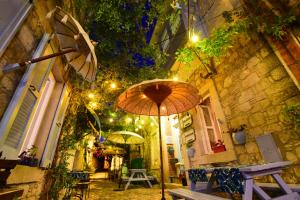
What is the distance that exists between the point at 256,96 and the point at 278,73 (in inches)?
24.1

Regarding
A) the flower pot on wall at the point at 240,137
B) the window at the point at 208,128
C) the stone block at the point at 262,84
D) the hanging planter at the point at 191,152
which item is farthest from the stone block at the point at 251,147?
the hanging planter at the point at 191,152

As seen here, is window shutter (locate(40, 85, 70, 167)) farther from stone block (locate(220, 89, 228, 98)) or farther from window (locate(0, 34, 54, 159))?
stone block (locate(220, 89, 228, 98))

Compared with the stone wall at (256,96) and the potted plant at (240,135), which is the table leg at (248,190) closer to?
the stone wall at (256,96)

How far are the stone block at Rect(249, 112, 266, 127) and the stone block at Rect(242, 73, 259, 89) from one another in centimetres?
70

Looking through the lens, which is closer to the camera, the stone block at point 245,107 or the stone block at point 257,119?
the stone block at point 257,119

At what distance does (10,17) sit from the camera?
183cm

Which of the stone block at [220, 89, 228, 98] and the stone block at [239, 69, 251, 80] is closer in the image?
the stone block at [239, 69, 251, 80]

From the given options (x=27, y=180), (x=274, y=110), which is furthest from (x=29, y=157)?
(x=274, y=110)

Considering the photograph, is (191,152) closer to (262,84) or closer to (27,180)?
(262,84)

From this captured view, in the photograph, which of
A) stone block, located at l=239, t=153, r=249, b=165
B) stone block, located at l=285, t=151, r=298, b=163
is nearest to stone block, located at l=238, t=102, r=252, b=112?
stone block, located at l=239, t=153, r=249, b=165

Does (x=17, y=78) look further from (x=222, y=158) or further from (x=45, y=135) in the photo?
(x=222, y=158)

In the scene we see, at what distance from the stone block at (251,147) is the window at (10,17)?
4449mm

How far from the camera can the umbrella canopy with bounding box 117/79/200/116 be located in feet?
7.60

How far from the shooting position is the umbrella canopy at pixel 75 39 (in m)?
A: 1.94
